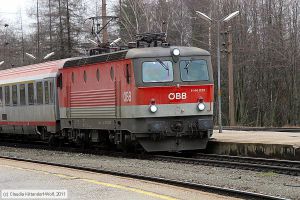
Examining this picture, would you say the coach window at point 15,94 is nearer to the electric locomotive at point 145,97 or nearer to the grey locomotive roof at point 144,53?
the electric locomotive at point 145,97

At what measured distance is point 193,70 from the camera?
691 inches

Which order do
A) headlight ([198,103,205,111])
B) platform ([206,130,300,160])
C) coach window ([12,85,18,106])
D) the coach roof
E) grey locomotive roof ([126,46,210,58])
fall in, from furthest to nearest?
coach window ([12,85,18,106]), the coach roof, headlight ([198,103,205,111]), grey locomotive roof ([126,46,210,58]), platform ([206,130,300,160])

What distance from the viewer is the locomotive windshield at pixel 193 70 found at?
17359mm

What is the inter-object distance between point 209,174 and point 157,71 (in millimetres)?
5056

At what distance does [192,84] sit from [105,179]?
6435mm

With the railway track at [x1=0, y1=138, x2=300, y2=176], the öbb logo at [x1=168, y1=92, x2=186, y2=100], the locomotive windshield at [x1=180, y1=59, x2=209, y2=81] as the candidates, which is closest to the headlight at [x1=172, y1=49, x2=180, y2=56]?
the locomotive windshield at [x1=180, y1=59, x2=209, y2=81]

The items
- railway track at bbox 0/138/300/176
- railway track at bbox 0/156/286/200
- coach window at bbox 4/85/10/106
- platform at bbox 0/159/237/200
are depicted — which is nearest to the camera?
platform at bbox 0/159/237/200

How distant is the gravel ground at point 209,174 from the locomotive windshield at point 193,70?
302 cm

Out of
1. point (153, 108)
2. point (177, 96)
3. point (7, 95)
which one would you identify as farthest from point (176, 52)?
point (7, 95)

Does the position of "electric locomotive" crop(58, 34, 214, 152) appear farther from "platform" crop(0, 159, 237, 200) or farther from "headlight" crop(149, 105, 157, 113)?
"platform" crop(0, 159, 237, 200)

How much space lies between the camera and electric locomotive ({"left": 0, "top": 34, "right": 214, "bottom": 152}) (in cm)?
1677

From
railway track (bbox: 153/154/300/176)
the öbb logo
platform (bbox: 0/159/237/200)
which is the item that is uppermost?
the öbb logo

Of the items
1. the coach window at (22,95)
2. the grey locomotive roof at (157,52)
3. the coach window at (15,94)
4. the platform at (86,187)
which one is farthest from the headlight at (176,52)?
the coach window at (15,94)

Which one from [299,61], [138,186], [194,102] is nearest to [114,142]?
[194,102]
